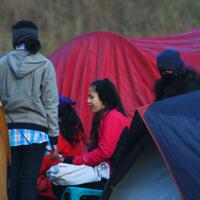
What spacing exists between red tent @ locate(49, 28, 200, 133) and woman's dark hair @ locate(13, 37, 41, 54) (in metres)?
2.40

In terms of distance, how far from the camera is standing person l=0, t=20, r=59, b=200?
19.1 feet

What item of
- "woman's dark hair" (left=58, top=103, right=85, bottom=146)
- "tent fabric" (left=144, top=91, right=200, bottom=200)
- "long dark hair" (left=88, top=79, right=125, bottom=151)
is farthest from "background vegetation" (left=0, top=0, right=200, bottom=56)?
"tent fabric" (left=144, top=91, right=200, bottom=200)

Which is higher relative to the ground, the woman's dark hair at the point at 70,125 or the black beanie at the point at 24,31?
the black beanie at the point at 24,31

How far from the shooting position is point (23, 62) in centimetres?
586

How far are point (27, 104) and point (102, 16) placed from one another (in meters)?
13.6

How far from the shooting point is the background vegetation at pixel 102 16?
18.2 metres

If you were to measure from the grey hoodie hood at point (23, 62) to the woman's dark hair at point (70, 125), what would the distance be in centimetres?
109

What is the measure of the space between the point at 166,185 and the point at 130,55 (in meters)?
3.16

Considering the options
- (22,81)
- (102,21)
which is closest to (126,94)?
(22,81)

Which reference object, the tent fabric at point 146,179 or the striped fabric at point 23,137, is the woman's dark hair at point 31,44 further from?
the tent fabric at point 146,179

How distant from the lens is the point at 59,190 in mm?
6551

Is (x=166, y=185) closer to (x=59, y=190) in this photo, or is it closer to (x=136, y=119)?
(x=136, y=119)

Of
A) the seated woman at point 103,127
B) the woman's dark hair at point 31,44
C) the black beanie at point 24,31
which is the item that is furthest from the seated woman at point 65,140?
the black beanie at point 24,31

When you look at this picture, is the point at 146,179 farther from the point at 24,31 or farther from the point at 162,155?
the point at 24,31
